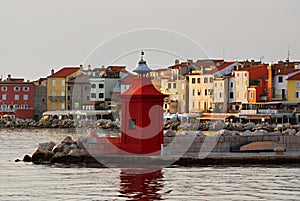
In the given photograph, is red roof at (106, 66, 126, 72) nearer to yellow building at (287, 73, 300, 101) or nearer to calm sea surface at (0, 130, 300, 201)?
yellow building at (287, 73, 300, 101)

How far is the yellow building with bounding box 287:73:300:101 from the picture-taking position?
7194cm

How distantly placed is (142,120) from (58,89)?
6459cm

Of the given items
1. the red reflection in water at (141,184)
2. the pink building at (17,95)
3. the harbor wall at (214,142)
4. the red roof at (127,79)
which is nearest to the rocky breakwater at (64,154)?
the red reflection in water at (141,184)

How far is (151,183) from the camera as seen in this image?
22984mm

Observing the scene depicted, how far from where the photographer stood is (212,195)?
20562 millimetres

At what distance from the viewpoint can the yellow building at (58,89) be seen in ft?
296

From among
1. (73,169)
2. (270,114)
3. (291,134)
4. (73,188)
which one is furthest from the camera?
(270,114)

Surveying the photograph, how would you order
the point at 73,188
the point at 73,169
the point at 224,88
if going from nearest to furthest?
1. the point at 73,188
2. the point at 73,169
3. the point at 224,88

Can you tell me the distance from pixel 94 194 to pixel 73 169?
5.35m

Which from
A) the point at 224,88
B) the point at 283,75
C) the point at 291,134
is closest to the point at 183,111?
the point at 224,88

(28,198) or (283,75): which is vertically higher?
(283,75)

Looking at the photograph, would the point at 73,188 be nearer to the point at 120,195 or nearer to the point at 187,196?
the point at 120,195

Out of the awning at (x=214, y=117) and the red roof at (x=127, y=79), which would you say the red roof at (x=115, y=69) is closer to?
the red roof at (x=127, y=79)

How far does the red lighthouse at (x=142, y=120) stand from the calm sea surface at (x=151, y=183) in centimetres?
127
